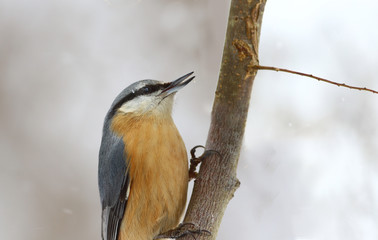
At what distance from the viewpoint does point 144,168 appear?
2254 mm

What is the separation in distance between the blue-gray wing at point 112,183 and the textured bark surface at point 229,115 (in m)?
0.44

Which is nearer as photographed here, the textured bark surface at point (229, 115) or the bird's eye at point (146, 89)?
the textured bark surface at point (229, 115)

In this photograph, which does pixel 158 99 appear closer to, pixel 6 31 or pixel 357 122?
pixel 357 122

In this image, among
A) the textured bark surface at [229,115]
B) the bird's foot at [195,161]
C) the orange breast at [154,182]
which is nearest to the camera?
the textured bark surface at [229,115]

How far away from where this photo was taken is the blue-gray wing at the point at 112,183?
2309 mm

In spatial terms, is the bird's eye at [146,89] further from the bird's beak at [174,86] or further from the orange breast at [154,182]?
the orange breast at [154,182]

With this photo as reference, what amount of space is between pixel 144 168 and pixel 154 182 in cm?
8

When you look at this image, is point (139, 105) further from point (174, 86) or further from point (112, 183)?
point (112, 183)

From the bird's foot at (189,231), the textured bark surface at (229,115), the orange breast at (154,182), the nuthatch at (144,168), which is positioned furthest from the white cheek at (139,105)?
the bird's foot at (189,231)

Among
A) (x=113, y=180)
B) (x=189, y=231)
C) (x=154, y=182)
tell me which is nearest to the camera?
(x=189, y=231)

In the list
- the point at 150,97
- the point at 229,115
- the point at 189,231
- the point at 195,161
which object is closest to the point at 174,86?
the point at 150,97

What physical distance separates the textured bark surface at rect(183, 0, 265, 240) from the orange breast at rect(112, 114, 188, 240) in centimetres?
21

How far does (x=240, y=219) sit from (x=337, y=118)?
3.46 feet

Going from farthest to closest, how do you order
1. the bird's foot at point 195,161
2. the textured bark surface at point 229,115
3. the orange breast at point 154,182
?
1. the orange breast at point 154,182
2. the bird's foot at point 195,161
3. the textured bark surface at point 229,115
